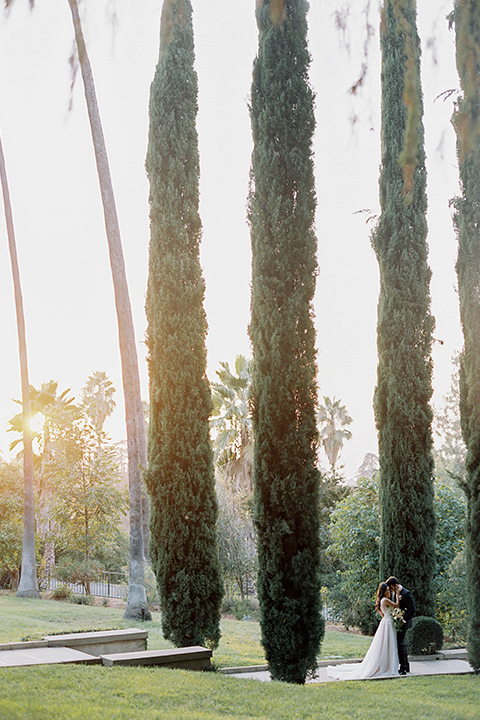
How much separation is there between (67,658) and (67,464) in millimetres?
16182

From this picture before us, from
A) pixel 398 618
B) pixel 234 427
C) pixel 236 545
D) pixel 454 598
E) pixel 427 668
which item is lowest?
pixel 427 668

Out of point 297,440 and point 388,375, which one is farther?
point 388,375

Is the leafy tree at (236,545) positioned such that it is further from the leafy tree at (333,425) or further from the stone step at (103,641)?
the leafy tree at (333,425)

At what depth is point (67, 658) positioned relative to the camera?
749cm

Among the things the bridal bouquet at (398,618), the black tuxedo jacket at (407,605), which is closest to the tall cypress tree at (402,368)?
the black tuxedo jacket at (407,605)

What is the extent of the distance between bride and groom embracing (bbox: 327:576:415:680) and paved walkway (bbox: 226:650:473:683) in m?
0.22

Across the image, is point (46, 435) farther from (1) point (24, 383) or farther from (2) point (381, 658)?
(2) point (381, 658)

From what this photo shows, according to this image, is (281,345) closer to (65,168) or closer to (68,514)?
(65,168)

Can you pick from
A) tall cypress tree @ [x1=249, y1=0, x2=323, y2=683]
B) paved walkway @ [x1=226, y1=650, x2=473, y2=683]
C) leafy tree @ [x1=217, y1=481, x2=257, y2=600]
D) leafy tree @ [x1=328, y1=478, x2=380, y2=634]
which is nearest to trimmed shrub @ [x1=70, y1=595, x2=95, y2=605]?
leafy tree @ [x1=217, y1=481, x2=257, y2=600]

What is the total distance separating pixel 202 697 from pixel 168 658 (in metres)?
1.99

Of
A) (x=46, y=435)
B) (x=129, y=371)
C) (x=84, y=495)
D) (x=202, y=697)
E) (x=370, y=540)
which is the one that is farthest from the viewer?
(x=46, y=435)

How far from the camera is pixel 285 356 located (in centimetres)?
899

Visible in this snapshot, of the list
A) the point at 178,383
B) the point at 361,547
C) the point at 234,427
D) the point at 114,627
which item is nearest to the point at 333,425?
the point at 234,427

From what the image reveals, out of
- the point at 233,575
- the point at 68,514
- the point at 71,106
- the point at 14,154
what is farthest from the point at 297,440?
the point at 14,154
